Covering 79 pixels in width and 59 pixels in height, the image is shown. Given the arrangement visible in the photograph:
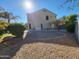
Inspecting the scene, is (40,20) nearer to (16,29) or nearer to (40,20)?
(40,20)

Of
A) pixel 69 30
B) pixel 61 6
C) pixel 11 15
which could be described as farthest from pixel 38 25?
pixel 61 6

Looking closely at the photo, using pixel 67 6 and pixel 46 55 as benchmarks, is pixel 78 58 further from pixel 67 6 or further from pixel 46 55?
pixel 67 6

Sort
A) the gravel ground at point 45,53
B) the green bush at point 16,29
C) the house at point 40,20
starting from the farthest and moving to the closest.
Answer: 1. the house at point 40,20
2. the green bush at point 16,29
3. the gravel ground at point 45,53

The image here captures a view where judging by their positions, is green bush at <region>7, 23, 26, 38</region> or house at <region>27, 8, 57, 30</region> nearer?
green bush at <region>7, 23, 26, 38</region>

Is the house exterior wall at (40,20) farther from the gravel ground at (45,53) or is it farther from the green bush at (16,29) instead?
the gravel ground at (45,53)

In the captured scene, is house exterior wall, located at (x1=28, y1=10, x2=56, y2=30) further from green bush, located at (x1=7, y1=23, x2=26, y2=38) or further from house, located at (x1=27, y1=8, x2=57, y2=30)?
green bush, located at (x1=7, y1=23, x2=26, y2=38)

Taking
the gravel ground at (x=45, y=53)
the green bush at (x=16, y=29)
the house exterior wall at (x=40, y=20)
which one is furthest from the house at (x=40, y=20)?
the gravel ground at (x=45, y=53)

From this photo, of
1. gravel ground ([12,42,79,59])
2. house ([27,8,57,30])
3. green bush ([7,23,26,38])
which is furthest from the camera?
house ([27,8,57,30])

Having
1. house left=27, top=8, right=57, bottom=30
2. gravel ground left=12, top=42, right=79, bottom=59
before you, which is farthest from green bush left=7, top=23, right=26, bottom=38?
house left=27, top=8, right=57, bottom=30

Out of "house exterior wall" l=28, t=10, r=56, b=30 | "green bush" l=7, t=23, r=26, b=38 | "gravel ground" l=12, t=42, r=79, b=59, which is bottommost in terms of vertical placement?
"gravel ground" l=12, t=42, r=79, b=59

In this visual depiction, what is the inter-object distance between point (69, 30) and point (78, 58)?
48.1 feet

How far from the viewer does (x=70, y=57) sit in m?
7.97

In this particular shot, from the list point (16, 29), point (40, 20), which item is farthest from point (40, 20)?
point (16, 29)

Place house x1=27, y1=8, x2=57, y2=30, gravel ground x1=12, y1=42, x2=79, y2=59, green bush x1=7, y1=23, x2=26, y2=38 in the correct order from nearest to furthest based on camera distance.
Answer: gravel ground x1=12, y1=42, x2=79, y2=59
green bush x1=7, y1=23, x2=26, y2=38
house x1=27, y1=8, x2=57, y2=30
